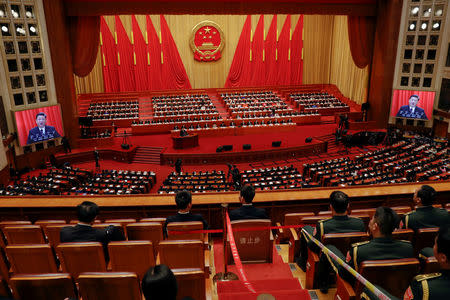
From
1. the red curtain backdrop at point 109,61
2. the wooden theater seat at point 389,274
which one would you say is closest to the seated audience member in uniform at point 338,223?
the wooden theater seat at point 389,274

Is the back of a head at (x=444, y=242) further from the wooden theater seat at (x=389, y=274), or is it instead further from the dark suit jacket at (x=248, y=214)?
the dark suit jacket at (x=248, y=214)

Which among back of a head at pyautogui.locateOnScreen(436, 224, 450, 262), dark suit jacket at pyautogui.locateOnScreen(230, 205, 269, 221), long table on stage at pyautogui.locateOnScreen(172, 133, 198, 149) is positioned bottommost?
long table on stage at pyautogui.locateOnScreen(172, 133, 198, 149)

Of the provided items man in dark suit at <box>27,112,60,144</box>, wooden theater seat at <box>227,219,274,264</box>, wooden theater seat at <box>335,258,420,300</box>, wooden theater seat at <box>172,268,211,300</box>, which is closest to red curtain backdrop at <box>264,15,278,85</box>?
man in dark suit at <box>27,112,60,144</box>

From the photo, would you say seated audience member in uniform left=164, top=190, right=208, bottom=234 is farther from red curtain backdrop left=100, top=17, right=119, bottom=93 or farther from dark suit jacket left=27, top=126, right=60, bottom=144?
red curtain backdrop left=100, top=17, right=119, bottom=93

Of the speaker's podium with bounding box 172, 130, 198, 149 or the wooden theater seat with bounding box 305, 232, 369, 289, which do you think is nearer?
the wooden theater seat with bounding box 305, 232, 369, 289

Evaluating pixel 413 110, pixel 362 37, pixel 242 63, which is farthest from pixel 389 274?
pixel 242 63

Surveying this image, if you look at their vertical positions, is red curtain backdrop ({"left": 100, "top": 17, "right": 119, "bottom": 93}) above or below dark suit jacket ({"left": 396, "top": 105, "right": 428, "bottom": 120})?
above

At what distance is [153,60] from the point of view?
72.5 feet

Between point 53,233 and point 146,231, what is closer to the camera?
point 146,231

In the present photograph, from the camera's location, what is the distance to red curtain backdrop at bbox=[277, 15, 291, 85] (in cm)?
2308

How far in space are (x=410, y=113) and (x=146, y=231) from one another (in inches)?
644

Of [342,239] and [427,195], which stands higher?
[427,195]

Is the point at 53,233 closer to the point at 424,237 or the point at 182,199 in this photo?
the point at 182,199

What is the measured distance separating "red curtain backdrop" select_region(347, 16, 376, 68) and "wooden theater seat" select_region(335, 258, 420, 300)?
16.8 m
